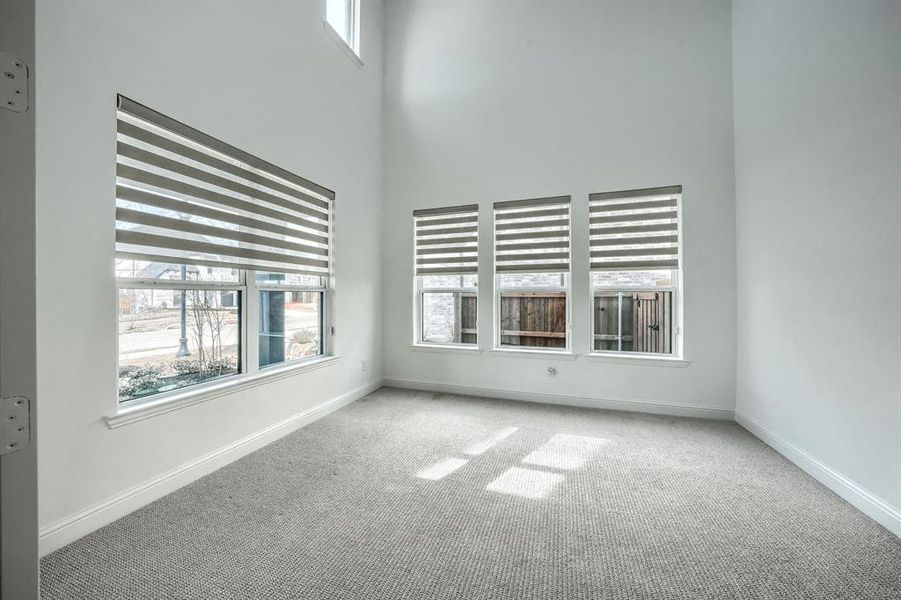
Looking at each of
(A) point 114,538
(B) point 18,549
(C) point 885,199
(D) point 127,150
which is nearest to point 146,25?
Answer: (D) point 127,150

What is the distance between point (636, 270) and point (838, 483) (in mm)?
2053

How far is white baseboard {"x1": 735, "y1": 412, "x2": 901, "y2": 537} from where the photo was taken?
75.4 inches

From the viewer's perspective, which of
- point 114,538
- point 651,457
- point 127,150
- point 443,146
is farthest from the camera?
point 443,146

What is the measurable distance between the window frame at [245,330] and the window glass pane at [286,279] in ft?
0.08

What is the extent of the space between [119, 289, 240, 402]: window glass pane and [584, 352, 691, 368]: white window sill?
10.3ft

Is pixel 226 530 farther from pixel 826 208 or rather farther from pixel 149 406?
pixel 826 208

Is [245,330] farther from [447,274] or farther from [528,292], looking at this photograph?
[528,292]

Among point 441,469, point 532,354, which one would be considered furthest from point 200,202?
point 532,354

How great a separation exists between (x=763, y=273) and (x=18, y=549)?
4059mm

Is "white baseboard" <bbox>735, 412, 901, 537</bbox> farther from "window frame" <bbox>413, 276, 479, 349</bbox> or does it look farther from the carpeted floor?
"window frame" <bbox>413, 276, 479, 349</bbox>

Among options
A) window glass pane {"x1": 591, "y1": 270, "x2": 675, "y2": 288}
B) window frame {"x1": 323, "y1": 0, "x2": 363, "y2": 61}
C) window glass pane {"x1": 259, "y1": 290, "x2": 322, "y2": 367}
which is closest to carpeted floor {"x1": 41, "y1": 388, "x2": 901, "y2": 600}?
window glass pane {"x1": 259, "y1": 290, "x2": 322, "y2": 367}

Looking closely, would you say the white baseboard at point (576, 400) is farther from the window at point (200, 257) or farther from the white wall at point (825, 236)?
the window at point (200, 257)

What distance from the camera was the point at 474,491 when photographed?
226 centimetres

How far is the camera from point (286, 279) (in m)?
3.23
